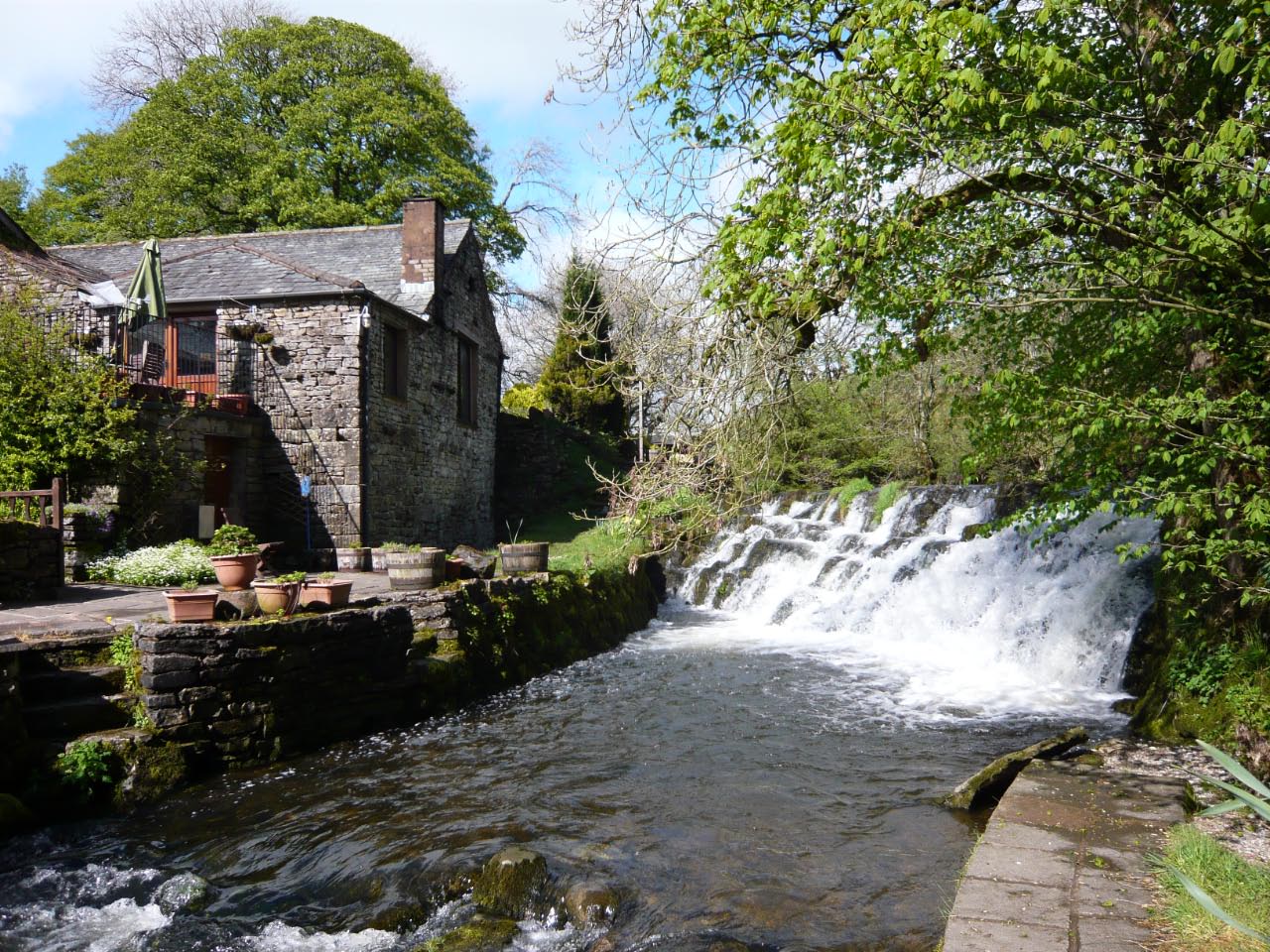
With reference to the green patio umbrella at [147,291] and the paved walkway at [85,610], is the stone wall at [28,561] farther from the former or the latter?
the green patio umbrella at [147,291]

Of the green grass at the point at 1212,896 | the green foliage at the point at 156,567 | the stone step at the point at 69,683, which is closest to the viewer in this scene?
the green grass at the point at 1212,896

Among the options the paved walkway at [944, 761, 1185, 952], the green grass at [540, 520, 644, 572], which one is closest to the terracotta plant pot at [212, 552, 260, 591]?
the green grass at [540, 520, 644, 572]

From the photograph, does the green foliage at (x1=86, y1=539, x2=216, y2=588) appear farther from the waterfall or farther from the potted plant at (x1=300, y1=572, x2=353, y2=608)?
the waterfall

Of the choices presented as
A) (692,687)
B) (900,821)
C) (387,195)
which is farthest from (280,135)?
(900,821)

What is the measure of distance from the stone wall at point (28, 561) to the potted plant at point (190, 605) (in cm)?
351

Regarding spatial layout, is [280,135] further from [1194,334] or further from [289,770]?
[1194,334]

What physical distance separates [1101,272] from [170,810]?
23.8ft

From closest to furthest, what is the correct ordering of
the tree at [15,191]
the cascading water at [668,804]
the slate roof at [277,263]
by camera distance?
1. the cascading water at [668,804]
2. the slate roof at [277,263]
3. the tree at [15,191]

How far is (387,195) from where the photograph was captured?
25266 mm

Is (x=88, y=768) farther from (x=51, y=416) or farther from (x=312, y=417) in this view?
(x=312, y=417)

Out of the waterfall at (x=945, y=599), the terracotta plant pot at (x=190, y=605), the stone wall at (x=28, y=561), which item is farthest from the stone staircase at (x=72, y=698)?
the waterfall at (x=945, y=599)

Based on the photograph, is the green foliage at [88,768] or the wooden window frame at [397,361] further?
the wooden window frame at [397,361]

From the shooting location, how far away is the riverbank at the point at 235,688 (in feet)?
19.8

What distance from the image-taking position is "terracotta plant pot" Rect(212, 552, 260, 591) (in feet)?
26.3
